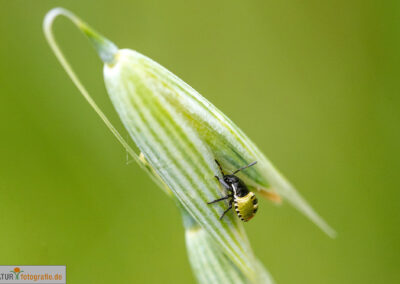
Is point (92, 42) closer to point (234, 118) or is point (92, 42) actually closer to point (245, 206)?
point (245, 206)

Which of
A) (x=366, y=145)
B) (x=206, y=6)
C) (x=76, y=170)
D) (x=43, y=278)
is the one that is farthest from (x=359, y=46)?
(x=43, y=278)

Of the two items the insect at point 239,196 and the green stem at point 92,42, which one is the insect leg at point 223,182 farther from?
the green stem at point 92,42

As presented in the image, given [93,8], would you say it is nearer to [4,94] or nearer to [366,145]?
[4,94]

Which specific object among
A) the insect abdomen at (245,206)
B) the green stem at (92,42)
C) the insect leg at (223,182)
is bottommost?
the insect abdomen at (245,206)

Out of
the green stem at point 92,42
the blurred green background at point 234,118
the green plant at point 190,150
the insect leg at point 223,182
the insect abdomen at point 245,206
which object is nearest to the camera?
the green stem at point 92,42

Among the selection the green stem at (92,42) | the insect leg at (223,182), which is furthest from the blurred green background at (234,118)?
the green stem at (92,42)

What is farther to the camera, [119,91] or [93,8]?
[93,8]

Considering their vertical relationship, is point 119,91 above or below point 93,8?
below

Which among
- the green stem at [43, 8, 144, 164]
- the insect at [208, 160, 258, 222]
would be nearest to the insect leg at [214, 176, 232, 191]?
the insect at [208, 160, 258, 222]
